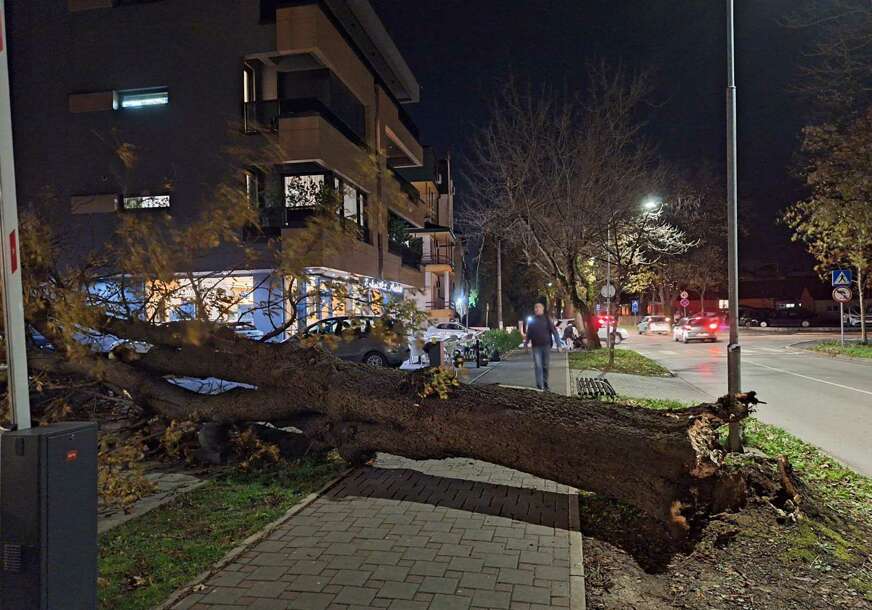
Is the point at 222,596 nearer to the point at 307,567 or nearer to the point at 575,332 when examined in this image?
the point at 307,567

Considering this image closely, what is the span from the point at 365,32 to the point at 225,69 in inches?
296

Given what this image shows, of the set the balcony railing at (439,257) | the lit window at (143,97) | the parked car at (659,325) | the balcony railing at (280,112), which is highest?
the lit window at (143,97)

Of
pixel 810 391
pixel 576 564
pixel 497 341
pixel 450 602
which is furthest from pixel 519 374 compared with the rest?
pixel 450 602

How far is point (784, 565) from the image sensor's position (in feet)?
13.5

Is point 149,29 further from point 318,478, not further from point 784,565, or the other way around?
point 784,565

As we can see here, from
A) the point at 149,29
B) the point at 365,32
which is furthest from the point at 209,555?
the point at 365,32

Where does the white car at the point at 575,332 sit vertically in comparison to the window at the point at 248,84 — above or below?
below

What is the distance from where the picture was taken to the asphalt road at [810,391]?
8531mm

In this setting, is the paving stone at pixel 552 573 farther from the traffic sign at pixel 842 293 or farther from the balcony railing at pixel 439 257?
the balcony railing at pixel 439 257

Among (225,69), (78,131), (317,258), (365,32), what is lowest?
(317,258)

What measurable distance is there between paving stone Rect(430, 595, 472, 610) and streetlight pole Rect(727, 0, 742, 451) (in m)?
4.57

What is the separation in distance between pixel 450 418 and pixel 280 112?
18781 millimetres

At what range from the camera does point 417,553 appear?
173 inches

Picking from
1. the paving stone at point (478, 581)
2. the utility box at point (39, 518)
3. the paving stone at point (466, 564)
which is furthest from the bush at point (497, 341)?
the utility box at point (39, 518)
